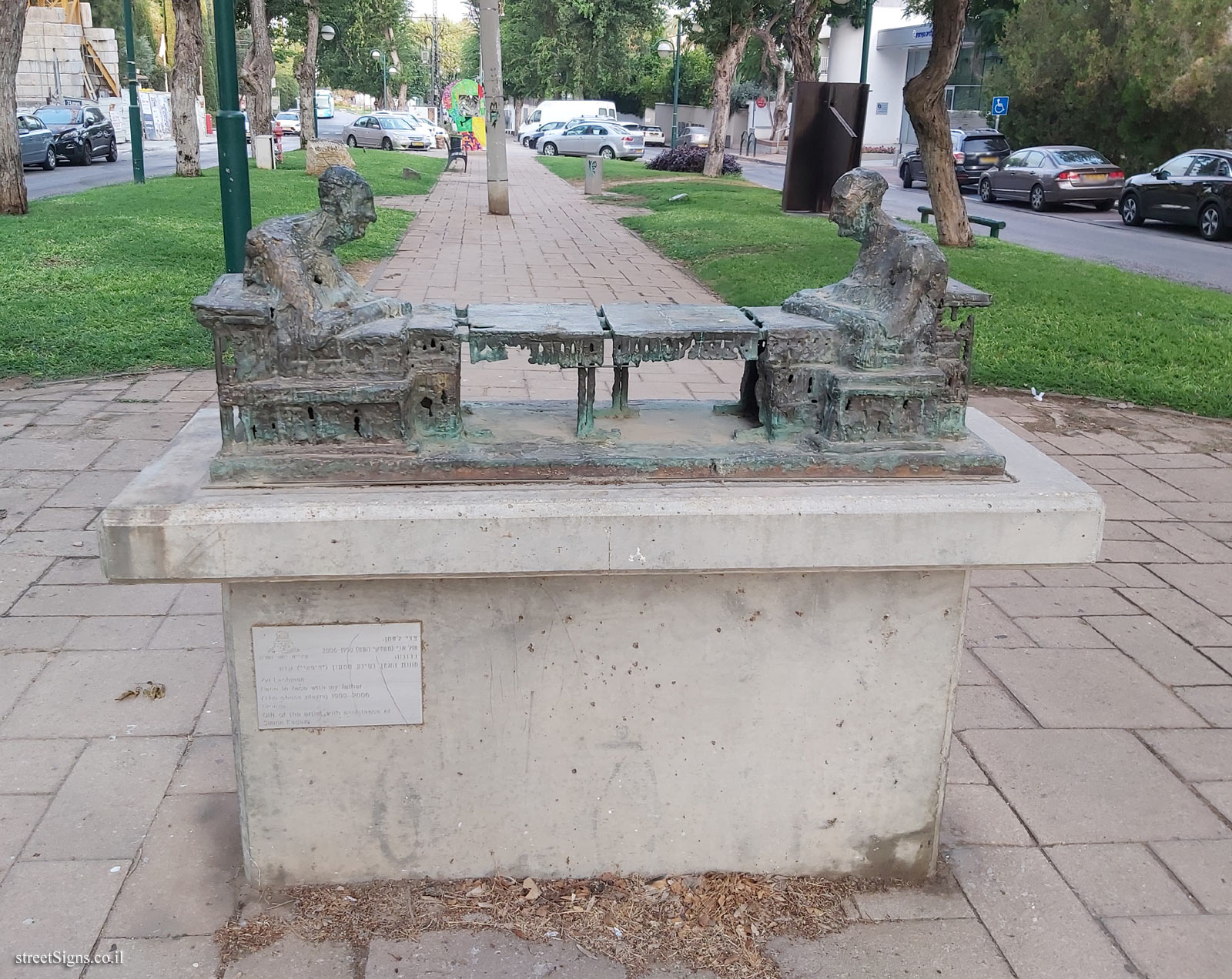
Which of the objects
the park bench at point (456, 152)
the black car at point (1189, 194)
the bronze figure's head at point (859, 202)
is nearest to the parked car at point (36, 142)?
the park bench at point (456, 152)

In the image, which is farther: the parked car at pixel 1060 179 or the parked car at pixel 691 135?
the parked car at pixel 691 135

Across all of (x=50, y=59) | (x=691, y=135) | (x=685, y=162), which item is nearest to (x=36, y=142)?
(x=685, y=162)

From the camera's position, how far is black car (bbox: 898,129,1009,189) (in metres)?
26.5

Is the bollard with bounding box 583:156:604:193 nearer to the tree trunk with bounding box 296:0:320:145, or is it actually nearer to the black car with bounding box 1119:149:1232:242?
the black car with bounding box 1119:149:1232:242

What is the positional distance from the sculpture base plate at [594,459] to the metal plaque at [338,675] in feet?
1.16

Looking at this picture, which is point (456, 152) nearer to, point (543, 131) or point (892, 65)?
point (543, 131)

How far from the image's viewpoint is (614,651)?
8.68 ft

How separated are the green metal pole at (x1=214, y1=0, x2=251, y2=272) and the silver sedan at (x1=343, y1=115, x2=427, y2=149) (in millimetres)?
36438

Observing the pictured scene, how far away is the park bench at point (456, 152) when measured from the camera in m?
29.9

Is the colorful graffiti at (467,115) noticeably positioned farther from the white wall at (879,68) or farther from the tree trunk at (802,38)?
the white wall at (879,68)

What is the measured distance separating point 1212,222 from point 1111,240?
1951 mm

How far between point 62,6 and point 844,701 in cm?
5547

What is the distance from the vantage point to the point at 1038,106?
29.9m

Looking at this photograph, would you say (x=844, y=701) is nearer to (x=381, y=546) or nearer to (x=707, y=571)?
(x=707, y=571)
